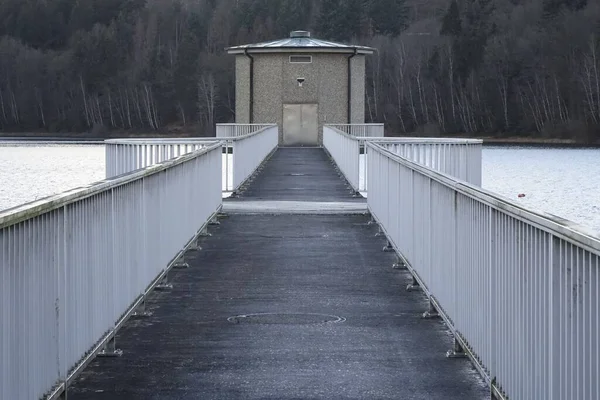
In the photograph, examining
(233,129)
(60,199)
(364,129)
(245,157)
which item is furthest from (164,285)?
(364,129)

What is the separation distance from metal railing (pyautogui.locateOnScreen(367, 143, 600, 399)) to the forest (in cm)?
9768

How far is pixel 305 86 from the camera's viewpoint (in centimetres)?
6806

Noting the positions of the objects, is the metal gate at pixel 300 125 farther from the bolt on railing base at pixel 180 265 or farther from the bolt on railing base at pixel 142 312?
the bolt on railing base at pixel 142 312

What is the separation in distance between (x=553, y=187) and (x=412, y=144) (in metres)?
31.1

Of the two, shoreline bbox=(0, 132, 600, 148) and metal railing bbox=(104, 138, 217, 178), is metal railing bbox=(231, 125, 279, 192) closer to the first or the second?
metal railing bbox=(104, 138, 217, 178)

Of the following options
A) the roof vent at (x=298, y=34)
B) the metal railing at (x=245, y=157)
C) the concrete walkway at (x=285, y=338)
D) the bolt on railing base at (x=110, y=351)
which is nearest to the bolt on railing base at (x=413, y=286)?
the concrete walkway at (x=285, y=338)

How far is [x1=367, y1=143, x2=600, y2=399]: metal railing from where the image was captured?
5.84 metres

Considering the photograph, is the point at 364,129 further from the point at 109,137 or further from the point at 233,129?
the point at 109,137

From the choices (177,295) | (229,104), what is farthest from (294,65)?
(229,104)

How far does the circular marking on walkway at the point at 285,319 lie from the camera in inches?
439

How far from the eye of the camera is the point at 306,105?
68188 millimetres

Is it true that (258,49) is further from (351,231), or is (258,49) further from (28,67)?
(28,67)

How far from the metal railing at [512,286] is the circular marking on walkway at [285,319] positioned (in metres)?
0.96

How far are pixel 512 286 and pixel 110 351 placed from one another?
11.5 ft
